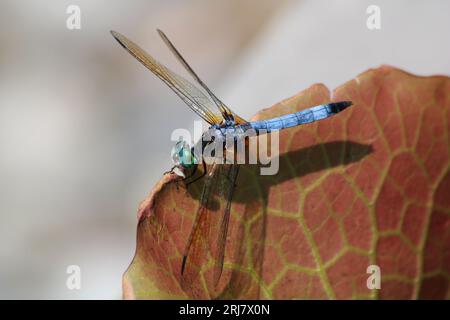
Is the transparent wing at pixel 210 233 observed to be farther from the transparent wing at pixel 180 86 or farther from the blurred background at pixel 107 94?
the blurred background at pixel 107 94

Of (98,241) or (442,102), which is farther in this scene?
(98,241)

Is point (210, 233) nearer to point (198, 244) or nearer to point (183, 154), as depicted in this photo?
point (198, 244)

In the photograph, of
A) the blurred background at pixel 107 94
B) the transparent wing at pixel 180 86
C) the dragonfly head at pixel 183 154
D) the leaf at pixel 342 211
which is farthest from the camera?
the blurred background at pixel 107 94

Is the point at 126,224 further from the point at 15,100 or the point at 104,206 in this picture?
the point at 15,100

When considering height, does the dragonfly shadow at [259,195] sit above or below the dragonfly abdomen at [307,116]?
below

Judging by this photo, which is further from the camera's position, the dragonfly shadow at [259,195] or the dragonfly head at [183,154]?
the dragonfly head at [183,154]

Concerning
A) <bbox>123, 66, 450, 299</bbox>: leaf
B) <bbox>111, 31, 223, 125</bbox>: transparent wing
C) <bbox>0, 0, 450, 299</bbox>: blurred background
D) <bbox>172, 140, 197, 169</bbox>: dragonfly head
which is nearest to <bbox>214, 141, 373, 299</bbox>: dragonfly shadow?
<bbox>123, 66, 450, 299</bbox>: leaf

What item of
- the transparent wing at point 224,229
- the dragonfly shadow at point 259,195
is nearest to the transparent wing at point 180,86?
the transparent wing at point 224,229
